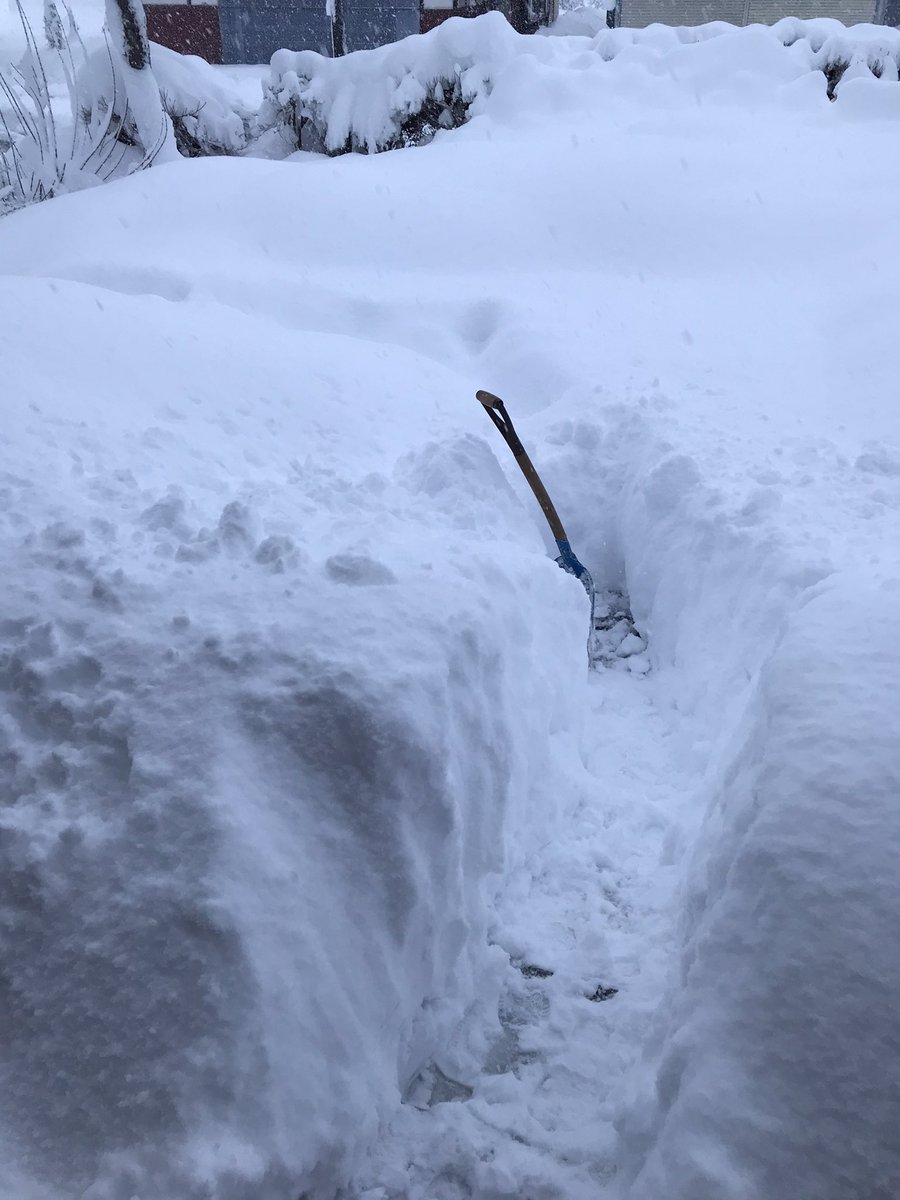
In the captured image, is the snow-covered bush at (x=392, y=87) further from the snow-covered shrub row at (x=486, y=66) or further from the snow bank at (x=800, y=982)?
the snow bank at (x=800, y=982)

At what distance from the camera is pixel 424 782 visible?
2068 millimetres

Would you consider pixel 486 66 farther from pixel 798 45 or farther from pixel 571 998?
pixel 571 998

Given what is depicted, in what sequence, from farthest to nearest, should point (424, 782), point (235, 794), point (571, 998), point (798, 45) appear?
point (798, 45), point (571, 998), point (424, 782), point (235, 794)

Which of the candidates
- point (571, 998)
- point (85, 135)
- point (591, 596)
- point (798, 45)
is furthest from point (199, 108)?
point (571, 998)

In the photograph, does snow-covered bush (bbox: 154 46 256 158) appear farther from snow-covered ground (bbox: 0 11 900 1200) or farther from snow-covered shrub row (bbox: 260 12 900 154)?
snow-covered ground (bbox: 0 11 900 1200)

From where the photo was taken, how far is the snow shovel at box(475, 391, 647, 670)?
363 cm

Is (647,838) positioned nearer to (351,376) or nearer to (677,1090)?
(677,1090)

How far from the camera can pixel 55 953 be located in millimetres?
1691

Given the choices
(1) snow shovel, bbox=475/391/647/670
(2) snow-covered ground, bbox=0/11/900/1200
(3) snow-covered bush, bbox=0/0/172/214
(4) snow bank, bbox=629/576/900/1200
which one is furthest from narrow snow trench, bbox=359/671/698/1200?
(3) snow-covered bush, bbox=0/0/172/214

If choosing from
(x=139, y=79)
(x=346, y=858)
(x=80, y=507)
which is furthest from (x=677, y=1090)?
(x=139, y=79)

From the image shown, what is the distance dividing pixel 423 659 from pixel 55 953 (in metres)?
1.00

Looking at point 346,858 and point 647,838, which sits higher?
point 346,858

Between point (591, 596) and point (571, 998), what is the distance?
1.95 meters

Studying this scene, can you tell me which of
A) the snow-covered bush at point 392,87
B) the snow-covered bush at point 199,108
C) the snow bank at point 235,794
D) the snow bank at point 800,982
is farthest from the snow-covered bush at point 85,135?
the snow bank at point 800,982
